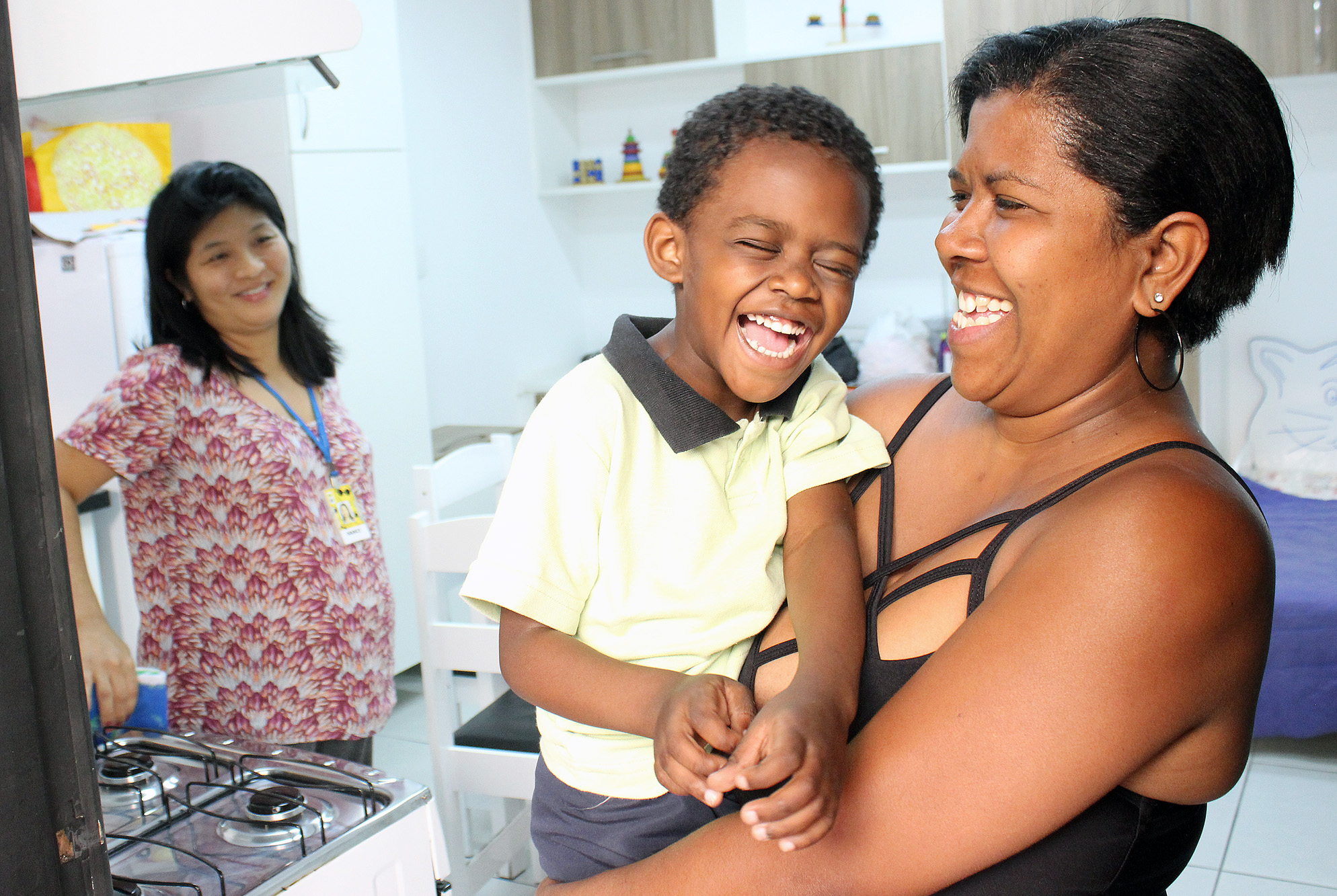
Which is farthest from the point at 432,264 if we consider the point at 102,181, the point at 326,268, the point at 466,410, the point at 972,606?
the point at 972,606

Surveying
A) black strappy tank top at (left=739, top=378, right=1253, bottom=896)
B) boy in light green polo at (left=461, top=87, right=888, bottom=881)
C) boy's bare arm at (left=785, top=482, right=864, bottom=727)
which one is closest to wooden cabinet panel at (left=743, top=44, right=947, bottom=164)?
boy in light green polo at (left=461, top=87, right=888, bottom=881)

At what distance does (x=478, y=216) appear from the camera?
14.8 feet

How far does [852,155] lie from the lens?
109cm

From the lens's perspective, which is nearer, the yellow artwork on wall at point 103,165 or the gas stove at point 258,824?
the gas stove at point 258,824

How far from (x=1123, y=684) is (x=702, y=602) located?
1.23 ft

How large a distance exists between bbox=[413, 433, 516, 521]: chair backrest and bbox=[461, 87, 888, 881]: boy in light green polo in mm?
A: 1247

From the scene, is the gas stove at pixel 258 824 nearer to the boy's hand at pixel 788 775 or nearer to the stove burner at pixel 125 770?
the stove burner at pixel 125 770

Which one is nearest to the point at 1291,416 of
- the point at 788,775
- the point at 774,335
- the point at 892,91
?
the point at 892,91

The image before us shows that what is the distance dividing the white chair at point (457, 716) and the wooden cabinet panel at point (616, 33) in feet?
9.45

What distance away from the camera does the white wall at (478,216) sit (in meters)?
4.19

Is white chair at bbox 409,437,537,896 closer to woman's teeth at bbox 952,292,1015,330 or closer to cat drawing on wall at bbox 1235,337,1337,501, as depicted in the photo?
woman's teeth at bbox 952,292,1015,330

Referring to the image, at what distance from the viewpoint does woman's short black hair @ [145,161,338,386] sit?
77.4 inches

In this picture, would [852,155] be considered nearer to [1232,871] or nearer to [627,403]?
[627,403]

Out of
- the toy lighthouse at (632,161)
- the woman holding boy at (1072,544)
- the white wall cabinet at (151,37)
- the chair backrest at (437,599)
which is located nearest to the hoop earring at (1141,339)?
the woman holding boy at (1072,544)
